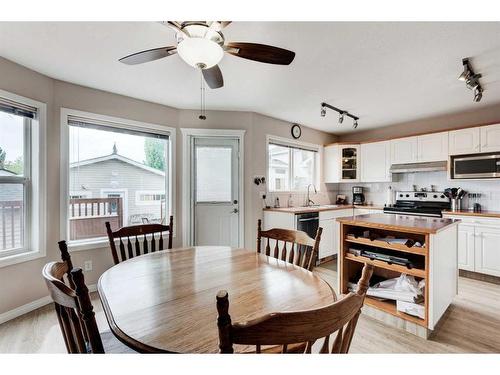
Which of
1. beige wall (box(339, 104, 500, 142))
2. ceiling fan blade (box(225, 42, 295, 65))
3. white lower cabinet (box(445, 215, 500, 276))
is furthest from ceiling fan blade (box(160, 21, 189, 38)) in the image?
beige wall (box(339, 104, 500, 142))

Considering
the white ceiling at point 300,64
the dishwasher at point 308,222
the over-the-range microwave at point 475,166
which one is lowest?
the dishwasher at point 308,222

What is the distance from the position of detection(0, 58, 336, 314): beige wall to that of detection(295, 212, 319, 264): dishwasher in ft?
2.15

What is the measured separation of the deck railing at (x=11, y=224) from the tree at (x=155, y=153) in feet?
4.64

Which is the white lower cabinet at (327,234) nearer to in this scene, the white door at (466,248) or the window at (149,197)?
the white door at (466,248)

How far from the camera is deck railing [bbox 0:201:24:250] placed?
2.35 meters

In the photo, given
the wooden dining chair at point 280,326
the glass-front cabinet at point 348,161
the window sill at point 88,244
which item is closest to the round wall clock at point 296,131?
the glass-front cabinet at point 348,161

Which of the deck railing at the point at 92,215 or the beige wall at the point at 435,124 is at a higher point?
the beige wall at the point at 435,124

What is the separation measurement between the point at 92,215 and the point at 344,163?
4.36m

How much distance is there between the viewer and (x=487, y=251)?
3172 mm

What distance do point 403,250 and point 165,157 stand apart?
305 centimetres

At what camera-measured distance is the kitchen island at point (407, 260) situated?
1.96 m

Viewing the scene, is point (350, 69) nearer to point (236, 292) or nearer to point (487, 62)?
point (487, 62)

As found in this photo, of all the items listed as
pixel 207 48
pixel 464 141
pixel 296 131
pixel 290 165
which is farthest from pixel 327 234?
pixel 207 48
